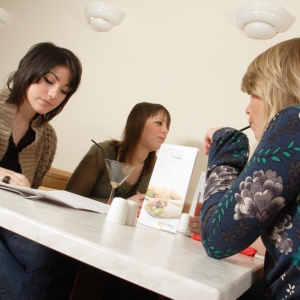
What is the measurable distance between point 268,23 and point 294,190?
148 centimetres

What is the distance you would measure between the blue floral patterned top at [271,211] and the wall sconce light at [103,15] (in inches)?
76.6

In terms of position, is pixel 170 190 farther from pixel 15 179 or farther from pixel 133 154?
pixel 133 154

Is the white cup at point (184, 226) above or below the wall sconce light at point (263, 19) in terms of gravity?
below

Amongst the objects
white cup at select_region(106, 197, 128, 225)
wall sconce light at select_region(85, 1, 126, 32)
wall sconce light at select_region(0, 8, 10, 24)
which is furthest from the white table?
wall sconce light at select_region(0, 8, 10, 24)

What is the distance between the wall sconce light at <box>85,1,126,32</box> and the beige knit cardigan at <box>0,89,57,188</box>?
92 cm

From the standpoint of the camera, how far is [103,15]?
93.0 inches

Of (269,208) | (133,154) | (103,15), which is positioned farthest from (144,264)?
(103,15)

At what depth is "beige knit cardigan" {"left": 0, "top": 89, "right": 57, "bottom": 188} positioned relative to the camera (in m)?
1.57

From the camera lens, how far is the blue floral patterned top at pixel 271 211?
2.00 feet

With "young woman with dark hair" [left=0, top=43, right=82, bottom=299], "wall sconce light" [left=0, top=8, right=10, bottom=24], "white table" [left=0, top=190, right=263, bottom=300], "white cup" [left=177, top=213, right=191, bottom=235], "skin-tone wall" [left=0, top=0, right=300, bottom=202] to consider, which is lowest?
"white cup" [left=177, top=213, right=191, bottom=235]

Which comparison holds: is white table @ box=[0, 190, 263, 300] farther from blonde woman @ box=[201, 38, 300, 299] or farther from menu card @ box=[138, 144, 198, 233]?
menu card @ box=[138, 144, 198, 233]

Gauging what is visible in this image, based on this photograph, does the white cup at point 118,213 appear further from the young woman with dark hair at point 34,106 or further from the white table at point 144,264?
the young woman with dark hair at point 34,106

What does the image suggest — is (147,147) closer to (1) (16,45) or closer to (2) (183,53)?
(2) (183,53)

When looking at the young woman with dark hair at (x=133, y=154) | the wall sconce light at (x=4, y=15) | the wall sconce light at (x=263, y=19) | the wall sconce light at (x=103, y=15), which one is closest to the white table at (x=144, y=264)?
the young woman with dark hair at (x=133, y=154)
